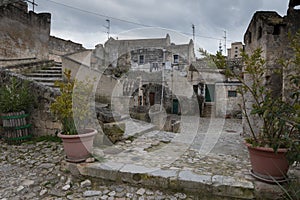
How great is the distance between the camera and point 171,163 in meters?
2.82

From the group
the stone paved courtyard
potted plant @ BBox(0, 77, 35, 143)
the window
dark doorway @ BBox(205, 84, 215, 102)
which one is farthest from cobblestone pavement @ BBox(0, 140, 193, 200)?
the window

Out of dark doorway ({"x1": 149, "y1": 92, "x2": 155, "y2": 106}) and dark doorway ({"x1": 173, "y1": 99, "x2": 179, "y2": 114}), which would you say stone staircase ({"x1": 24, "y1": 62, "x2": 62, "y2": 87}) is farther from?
dark doorway ({"x1": 173, "y1": 99, "x2": 179, "y2": 114})

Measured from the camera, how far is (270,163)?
203 cm

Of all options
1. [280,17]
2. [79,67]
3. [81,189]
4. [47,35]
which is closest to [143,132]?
[81,189]

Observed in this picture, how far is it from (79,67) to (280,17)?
5.01m

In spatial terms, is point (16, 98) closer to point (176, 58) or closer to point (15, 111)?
point (15, 111)

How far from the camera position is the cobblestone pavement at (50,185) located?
2281 millimetres

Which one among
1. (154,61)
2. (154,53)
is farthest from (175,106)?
(154,53)

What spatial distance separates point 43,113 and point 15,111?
488 mm

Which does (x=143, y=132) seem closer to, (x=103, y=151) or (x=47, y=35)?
(x=103, y=151)

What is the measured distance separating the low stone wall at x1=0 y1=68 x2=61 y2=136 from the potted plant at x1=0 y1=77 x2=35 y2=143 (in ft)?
0.43

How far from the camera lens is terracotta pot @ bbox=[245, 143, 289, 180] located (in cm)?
199

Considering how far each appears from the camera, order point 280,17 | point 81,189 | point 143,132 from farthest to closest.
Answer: point 143,132 < point 280,17 < point 81,189

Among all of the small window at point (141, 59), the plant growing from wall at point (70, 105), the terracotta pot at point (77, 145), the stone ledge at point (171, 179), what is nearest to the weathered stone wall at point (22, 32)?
the plant growing from wall at point (70, 105)
